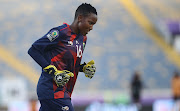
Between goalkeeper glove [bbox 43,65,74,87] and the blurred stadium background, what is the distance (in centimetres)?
1016

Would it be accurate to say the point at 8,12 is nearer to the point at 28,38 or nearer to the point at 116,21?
the point at 28,38

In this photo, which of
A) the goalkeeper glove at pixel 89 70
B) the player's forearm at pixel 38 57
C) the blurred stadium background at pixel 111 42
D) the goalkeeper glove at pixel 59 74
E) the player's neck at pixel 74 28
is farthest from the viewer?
the blurred stadium background at pixel 111 42

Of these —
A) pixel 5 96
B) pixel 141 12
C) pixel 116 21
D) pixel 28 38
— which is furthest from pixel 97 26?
pixel 5 96

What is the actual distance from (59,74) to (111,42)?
54.4 ft

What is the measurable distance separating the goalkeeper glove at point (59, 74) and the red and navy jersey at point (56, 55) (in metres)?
0.08

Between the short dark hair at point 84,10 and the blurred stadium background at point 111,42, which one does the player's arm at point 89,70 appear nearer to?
the short dark hair at point 84,10

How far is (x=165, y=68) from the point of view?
19078mm

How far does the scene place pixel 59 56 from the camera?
460 centimetres

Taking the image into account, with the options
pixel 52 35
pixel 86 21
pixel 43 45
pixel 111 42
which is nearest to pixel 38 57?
pixel 43 45

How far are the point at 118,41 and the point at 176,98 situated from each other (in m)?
8.35

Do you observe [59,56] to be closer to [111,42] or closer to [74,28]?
[74,28]

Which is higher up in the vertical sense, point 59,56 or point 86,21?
point 86,21

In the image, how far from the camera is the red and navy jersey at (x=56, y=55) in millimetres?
4527

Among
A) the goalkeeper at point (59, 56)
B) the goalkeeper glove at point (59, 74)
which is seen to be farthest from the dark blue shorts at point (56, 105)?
the goalkeeper glove at point (59, 74)
